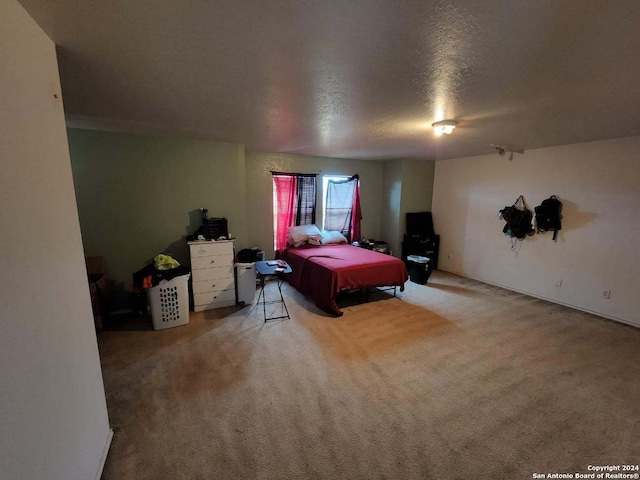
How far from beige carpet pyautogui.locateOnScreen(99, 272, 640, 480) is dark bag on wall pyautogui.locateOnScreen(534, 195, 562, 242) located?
1300mm

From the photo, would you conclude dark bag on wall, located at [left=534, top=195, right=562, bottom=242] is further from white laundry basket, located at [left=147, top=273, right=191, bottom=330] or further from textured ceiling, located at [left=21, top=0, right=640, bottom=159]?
white laundry basket, located at [left=147, top=273, right=191, bottom=330]

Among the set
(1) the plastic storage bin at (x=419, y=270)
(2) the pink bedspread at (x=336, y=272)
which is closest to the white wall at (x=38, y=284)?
(2) the pink bedspread at (x=336, y=272)

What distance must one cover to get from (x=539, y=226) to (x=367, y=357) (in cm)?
335

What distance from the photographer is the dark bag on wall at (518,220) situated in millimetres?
3988

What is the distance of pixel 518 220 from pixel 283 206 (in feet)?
12.6

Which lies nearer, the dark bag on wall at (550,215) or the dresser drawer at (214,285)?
the dresser drawer at (214,285)

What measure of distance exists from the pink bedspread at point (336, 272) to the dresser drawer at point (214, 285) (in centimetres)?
105

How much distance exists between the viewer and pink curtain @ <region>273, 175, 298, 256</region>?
15.5 feet

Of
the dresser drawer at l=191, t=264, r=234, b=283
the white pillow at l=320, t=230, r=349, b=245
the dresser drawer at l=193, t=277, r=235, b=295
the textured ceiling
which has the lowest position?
the dresser drawer at l=193, t=277, r=235, b=295

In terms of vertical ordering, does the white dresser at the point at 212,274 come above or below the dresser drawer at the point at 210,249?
below

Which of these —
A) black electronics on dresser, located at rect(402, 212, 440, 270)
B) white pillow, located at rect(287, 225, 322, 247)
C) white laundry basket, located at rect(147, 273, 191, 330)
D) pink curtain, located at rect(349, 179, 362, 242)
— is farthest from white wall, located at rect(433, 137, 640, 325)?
white laundry basket, located at rect(147, 273, 191, 330)

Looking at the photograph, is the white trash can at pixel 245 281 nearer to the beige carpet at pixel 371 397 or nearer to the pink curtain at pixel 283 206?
the beige carpet at pixel 371 397

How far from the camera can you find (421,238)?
5.30 m

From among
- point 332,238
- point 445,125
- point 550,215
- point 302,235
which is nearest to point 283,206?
point 302,235
